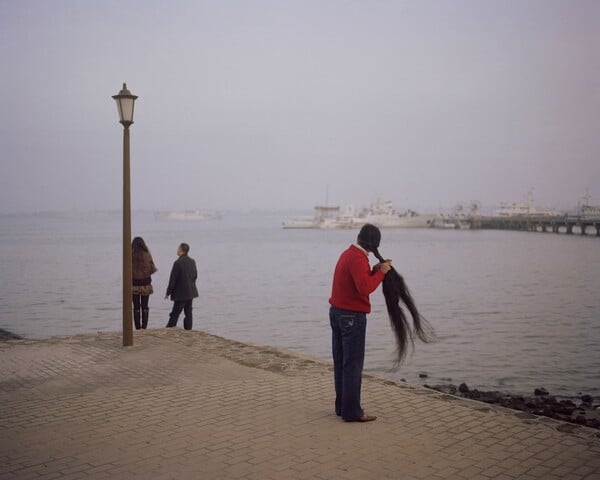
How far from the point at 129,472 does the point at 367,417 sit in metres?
2.35

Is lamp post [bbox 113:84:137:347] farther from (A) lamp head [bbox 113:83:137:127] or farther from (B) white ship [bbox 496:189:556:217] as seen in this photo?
(B) white ship [bbox 496:189:556:217]

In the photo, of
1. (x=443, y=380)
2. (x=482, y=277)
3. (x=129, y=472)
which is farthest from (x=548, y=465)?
(x=482, y=277)

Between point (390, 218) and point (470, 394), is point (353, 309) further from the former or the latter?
point (390, 218)

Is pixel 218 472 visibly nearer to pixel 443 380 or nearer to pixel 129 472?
pixel 129 472

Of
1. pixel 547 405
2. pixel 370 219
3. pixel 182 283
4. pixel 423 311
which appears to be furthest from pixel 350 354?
pixel 370 219

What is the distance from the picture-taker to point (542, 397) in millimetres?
11055

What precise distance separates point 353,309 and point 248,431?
1.49 meters

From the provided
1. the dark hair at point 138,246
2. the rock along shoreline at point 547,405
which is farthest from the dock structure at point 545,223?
the dark hair at point 138,246

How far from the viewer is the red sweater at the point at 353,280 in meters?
5.90

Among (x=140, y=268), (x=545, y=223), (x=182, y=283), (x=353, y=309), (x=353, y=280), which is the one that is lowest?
(x=545, y=223)

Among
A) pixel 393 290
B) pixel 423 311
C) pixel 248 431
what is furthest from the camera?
pixel 423 311

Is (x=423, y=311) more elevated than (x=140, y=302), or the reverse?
(x=140, y=302)

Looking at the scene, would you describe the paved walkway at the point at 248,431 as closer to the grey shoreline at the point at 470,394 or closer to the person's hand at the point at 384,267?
the grey shoreline at the point at 470,394

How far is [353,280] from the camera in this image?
5.96 meters
